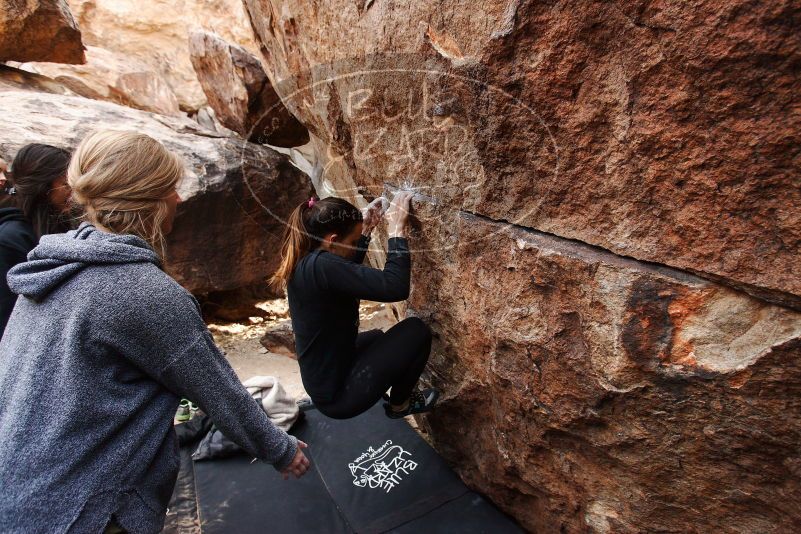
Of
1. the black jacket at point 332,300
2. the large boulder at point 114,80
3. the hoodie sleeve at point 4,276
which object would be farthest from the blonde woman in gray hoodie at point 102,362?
the large boulder at point 114,80

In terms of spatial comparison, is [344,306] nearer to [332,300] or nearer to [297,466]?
[332,300]

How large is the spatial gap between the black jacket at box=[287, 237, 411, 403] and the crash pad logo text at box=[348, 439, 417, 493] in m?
0.58

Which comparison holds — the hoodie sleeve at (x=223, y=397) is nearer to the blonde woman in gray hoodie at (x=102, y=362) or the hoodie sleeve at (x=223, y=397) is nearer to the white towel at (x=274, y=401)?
the blonde woman in gray hoodie at (x=102, y=362)

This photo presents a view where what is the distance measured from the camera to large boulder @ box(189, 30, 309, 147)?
14.6 ft

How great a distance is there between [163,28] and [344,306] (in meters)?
11.0

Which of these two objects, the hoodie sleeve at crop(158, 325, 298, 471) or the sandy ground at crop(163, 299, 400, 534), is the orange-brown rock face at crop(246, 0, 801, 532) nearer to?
the hoodie sleeve at crop(158, 325, 298, 471)

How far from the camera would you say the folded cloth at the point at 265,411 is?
280 cm

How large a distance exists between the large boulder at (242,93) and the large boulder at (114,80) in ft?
6.76

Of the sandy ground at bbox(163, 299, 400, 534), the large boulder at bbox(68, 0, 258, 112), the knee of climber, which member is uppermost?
the large boulder at bbox(68, 0, 258, 112)

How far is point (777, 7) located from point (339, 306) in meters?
1.64

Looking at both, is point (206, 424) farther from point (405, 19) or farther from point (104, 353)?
point (405, 19)

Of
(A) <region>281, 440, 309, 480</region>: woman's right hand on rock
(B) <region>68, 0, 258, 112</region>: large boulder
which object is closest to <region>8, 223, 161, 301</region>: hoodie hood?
(A) <region>281, 440, 309, 480</region>: woman's right hand on rock

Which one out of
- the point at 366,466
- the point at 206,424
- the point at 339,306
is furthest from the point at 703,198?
the point at 206,424

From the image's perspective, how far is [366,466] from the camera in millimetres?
2684
